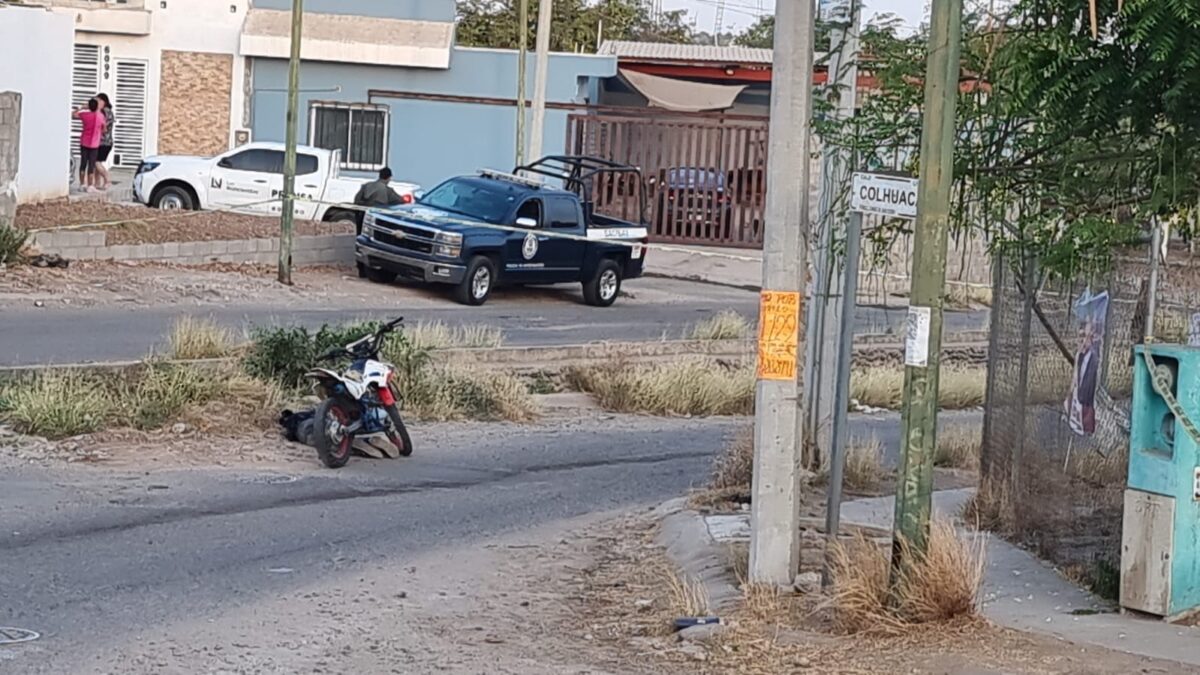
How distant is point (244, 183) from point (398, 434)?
17991mm

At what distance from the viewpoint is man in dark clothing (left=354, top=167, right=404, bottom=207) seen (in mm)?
28109

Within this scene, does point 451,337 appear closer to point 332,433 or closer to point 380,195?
point 332,433

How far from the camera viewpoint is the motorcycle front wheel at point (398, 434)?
44.6ft

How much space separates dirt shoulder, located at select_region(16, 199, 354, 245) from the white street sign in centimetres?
1760

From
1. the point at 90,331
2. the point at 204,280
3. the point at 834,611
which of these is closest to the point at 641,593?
the point at 834,611

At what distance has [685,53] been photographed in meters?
43.4

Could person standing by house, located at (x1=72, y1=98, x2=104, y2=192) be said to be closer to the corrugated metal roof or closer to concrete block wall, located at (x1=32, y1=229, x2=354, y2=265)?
concrete block wall, located at (x1=32, y1=229, x2=354, y2=265)

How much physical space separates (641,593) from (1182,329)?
10.9 ft

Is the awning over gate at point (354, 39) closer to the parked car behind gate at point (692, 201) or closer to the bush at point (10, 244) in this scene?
the parked car behind gate at point (692, 201)

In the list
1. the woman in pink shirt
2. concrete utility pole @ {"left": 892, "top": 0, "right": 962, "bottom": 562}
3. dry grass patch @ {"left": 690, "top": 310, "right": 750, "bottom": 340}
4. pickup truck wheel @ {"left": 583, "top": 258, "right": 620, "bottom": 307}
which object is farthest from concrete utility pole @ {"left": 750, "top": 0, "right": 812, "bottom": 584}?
the woman in pink shirt

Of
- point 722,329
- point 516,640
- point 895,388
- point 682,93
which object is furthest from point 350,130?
point 516,640

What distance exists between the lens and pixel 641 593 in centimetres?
973

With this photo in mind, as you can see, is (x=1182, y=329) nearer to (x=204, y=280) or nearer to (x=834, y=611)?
(x=834, y=611)

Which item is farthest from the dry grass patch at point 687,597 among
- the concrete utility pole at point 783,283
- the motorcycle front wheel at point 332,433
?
the motorcycle front wheel at point 332,433
